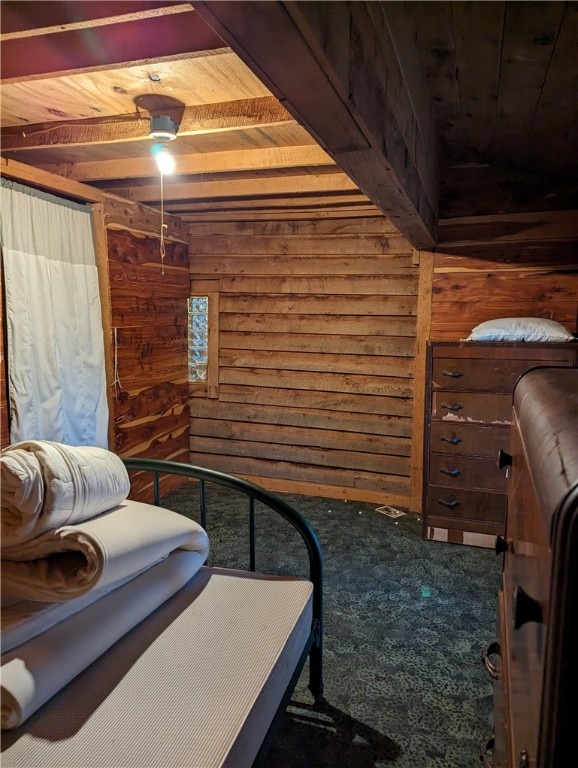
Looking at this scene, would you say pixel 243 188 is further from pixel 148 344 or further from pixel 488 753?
pixel 488 753

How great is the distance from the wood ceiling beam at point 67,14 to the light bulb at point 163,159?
35.0 inches

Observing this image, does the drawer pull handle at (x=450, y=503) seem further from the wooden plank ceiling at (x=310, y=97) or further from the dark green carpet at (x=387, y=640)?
the wooden plank ceiling at (x=310, y=97)

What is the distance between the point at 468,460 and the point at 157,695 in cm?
243

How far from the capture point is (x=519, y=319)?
9.73 ft

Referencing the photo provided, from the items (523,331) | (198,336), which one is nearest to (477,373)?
(523,331)

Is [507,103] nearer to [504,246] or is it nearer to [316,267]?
[504,246]

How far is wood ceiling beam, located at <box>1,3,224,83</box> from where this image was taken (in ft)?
4.85

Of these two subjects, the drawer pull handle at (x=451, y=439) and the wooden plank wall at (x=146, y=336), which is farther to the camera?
the wooden plank wall at (x=146, y=336)

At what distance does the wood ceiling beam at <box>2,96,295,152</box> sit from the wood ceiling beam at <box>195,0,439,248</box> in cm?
51

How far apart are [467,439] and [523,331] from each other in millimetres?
734

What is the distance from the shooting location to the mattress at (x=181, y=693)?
0.91 meters

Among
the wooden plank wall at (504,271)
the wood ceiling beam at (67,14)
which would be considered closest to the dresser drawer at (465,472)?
the wooden plank wall at (504,271)

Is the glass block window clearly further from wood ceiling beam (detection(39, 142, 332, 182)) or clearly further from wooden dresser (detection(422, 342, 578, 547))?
wooden dresser (detection(422, 342, 578, 547))

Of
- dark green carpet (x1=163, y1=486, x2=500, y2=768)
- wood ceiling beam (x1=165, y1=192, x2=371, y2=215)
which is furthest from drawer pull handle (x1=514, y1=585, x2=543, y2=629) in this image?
wood ceiling beam (x1=165, y1=192, x2=371, y2=215)
